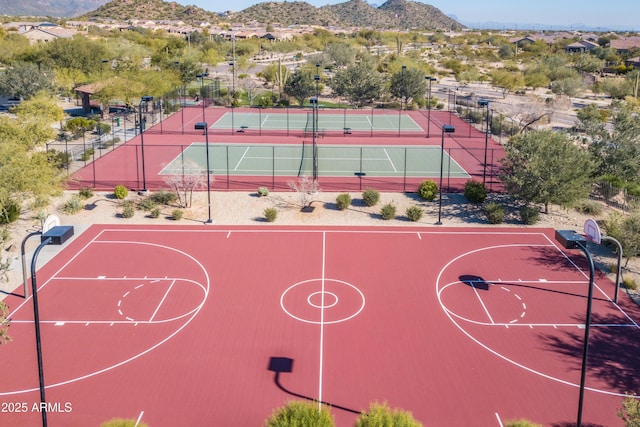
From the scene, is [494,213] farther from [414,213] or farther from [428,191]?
[428,191]

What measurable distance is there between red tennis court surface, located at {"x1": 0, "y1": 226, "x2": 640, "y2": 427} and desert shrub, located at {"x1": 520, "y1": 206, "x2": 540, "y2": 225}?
228 centimetres

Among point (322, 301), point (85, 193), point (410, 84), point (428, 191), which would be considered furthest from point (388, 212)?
point (410, 84)

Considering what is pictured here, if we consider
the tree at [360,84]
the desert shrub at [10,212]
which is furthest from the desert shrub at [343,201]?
the tree at [360,84]

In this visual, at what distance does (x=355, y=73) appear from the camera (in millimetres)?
67062

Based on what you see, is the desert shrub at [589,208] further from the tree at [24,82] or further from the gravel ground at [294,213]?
the tree at [24,82]

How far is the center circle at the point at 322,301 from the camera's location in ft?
63.7

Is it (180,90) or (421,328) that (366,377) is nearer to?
(421,328)

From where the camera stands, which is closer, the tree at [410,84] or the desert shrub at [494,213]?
the desert shrub at [494,213]

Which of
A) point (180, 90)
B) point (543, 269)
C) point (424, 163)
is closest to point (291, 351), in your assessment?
point (543, 269)

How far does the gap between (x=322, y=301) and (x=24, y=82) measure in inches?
1865

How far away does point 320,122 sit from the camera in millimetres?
56969

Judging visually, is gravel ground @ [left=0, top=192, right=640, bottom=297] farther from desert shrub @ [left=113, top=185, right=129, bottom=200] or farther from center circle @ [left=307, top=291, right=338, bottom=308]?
center circle @ [left=307, top=291, right=338, bottom=308]

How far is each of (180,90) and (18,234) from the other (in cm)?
4157

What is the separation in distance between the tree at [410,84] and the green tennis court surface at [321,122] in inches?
241
